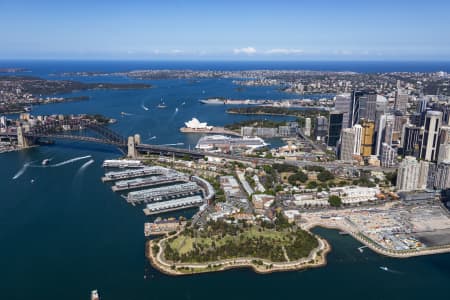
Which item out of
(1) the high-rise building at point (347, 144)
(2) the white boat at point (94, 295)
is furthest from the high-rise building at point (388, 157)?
(2) the white boat at point (94, 295)

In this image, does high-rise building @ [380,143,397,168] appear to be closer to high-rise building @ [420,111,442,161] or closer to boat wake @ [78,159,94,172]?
high-rise building @ [420,111,442,161]

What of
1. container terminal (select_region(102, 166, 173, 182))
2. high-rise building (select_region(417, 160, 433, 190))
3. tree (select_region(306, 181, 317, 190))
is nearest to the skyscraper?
high-rise building (select_region(417, 160, 433, 190))

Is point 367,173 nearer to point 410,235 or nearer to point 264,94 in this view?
point 410,235

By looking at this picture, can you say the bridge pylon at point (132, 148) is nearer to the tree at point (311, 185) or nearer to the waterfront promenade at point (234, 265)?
the tree at point (311, 185)

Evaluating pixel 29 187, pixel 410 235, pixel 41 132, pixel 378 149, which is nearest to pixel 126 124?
pixel 41 132

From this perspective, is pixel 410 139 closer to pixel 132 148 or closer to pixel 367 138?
pixel 367 138

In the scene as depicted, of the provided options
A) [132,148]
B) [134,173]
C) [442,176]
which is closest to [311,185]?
[442,176]
